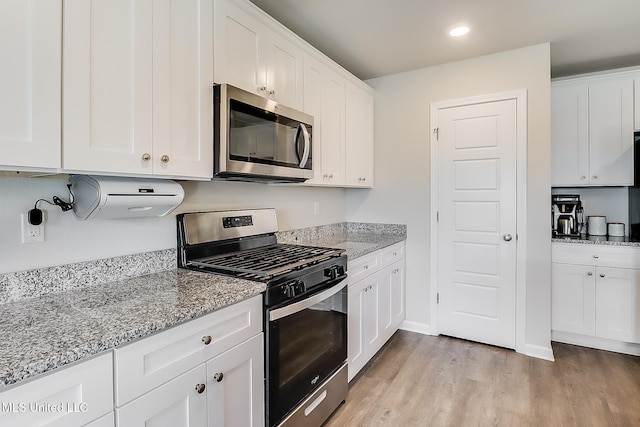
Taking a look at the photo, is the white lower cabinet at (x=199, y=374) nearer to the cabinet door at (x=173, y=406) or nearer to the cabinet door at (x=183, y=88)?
the cabinet door at (x=173, y=406)

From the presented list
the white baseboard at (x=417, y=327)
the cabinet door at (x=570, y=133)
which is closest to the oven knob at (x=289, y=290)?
the white baseboard at (x=417, y=327)

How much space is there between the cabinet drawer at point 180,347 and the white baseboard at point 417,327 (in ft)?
7.30

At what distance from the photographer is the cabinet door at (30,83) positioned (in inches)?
37.9

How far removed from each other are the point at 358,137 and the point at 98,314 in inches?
96.3

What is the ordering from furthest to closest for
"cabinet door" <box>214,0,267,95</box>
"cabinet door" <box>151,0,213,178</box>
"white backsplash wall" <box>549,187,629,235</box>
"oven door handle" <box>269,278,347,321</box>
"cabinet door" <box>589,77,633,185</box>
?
"white backsplash wall" <box>549,187,629,235</box> < "cabinet door" <box>589,77,633,185</box> < "cabinet door" <box>214,0,267,95</box> < "oven door handle" <box>269,278,347,321</box> < "cabinet door" <box>151,0,213,178</box>

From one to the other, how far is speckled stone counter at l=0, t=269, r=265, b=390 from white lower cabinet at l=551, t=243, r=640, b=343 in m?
2.80

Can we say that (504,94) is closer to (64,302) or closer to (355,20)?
(355,20)

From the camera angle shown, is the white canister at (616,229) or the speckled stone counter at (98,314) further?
the white canister at (616,229)

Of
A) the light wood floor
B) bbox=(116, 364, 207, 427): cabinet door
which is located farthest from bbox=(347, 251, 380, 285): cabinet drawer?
bbox=(116, 364, 207, 427): cabinet door

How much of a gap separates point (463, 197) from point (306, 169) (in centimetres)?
160

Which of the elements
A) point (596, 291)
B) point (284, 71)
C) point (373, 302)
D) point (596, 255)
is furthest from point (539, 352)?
point (284, 71)

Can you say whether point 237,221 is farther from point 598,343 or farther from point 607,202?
point 607,202

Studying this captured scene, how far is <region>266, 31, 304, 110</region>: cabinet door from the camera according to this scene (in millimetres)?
1960

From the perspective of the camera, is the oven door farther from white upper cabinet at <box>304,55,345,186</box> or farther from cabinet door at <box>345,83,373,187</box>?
cabinet door at <box>345,83,373,187</box>
